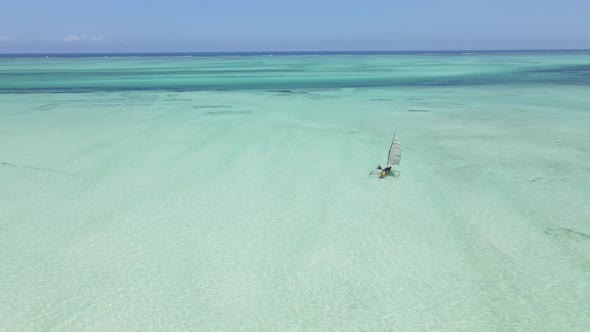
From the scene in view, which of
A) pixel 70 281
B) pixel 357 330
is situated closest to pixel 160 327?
pixel 70 281

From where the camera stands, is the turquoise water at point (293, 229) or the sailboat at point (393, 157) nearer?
the turquoise water at point (293, 229)

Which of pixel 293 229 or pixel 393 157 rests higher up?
pixel 393 157

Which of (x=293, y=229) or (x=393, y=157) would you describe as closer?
(x=293, y=229)

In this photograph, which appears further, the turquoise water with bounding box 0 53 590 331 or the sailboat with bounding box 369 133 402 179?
the sailboat with bounding box 369 133 402 179

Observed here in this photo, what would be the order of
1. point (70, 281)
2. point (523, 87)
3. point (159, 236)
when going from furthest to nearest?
point (523, 87)
point (159, 236)
point (70, 281)

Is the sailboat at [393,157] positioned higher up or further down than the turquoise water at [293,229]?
higher up

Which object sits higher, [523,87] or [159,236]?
[523,87]

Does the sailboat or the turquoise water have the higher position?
the sailboat

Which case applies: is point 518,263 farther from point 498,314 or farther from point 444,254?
point 498,314
